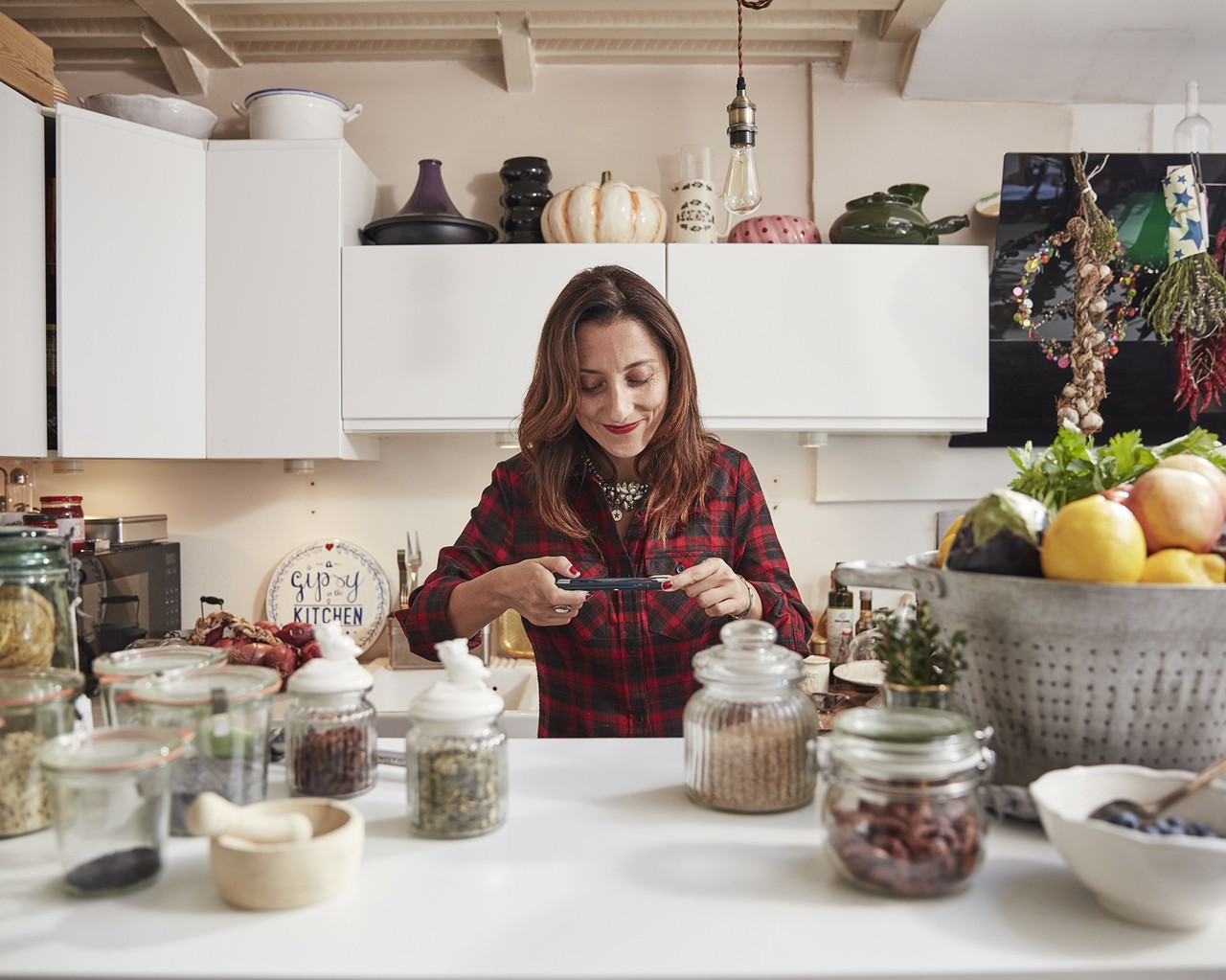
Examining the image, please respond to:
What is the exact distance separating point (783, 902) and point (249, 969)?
0.35m

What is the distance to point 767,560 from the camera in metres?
1.54

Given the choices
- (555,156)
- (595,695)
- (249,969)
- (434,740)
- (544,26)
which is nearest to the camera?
(249,969)

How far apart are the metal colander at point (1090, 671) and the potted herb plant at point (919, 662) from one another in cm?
3

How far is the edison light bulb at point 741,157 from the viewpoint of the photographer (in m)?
1.86

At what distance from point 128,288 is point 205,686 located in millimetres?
1650

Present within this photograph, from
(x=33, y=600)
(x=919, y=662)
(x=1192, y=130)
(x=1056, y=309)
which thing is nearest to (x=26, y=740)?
(x=33, y=600)

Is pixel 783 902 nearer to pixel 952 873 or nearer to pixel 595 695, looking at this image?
pixel 952 873

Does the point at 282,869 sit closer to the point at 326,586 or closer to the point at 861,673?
the point at 861,673

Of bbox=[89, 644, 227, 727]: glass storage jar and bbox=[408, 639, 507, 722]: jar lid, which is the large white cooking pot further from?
bbox=[408, 639, 507, 722]: jar lid

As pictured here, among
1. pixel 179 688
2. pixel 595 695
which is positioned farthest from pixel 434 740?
pixel 595 695

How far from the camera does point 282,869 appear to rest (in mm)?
617

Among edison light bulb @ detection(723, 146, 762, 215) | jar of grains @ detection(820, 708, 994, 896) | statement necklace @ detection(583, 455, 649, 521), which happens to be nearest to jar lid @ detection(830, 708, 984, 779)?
jar of grains @ detection(820, 708, 994, 896)

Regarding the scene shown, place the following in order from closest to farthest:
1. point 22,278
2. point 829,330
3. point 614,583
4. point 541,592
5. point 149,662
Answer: point 149,662, point 614,583, point 541,592, point 22,278, point 829,330

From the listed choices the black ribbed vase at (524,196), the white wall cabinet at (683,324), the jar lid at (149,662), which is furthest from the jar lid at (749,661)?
the black ribbed vase at (524,196)
